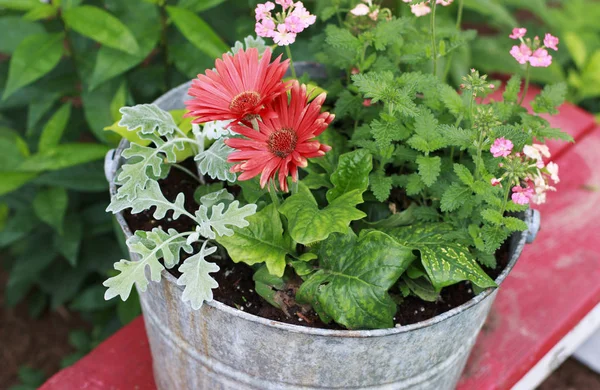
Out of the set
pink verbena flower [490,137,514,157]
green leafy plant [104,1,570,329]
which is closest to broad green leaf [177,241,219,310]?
green leafy plant [104,1,570,329]

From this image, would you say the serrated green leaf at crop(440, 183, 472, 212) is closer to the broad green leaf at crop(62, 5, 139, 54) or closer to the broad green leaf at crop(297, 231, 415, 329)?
the broad green leaf at crop(297, 231, 415, 329)

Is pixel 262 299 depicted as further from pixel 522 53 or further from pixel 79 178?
pixel 79 178

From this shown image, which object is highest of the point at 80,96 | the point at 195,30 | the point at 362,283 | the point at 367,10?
the point at 367,10

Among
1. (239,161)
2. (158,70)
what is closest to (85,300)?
(158,70)

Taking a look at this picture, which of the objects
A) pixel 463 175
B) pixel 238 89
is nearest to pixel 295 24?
pixel 238 89

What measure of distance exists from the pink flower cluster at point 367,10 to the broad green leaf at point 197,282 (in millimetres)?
478

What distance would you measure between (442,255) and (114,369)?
714 mm

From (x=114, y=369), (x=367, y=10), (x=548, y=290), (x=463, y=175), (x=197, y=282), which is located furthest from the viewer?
→ (x=548, y=290)

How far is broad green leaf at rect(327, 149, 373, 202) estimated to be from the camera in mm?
992

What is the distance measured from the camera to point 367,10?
1080 millimetres

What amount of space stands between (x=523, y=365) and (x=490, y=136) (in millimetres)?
551

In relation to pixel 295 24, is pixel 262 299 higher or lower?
lower

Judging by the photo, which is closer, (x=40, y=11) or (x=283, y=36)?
(x=283, y=36)

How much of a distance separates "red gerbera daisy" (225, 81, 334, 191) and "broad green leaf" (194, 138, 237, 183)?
0.07m
